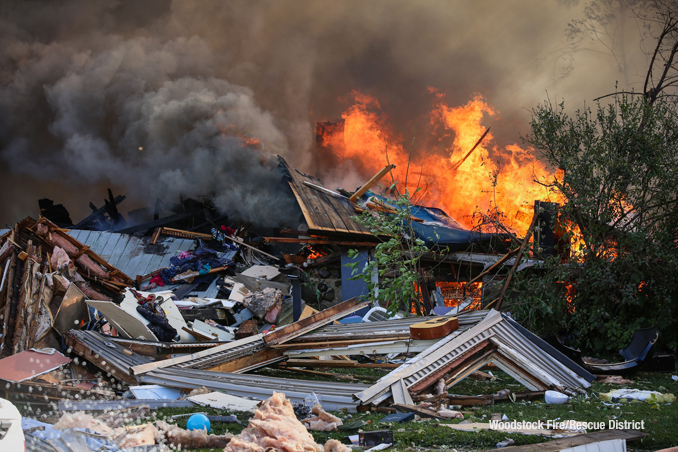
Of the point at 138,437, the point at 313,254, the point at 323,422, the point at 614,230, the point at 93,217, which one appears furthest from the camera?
the point at 93,217

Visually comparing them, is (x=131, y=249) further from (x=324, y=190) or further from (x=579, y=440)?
(x=579, y=440)

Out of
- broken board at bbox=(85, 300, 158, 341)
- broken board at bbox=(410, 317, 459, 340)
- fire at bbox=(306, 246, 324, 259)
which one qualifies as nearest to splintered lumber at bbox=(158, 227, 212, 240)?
fire at bbox=(306, 246, 324, 259)

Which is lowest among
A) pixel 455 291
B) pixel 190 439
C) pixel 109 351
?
pixel 190 439

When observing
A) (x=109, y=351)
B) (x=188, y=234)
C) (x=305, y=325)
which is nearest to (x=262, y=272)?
(x=188, y=234)

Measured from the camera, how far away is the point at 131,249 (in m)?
10.7

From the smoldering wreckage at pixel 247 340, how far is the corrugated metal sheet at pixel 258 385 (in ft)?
0.05

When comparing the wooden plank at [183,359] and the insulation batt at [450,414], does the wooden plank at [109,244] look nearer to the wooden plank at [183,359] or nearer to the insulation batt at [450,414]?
the wooden plank at [183,359]

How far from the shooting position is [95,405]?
3498mm

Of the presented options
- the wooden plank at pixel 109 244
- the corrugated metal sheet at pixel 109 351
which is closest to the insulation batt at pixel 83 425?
the corrugated metal sheet at pixel 109 351

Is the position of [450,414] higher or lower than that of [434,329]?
lower

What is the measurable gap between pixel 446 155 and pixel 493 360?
9.26m

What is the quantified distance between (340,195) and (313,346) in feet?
20.4

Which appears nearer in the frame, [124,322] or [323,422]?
[323,422]

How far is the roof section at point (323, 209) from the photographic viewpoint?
860 cm
